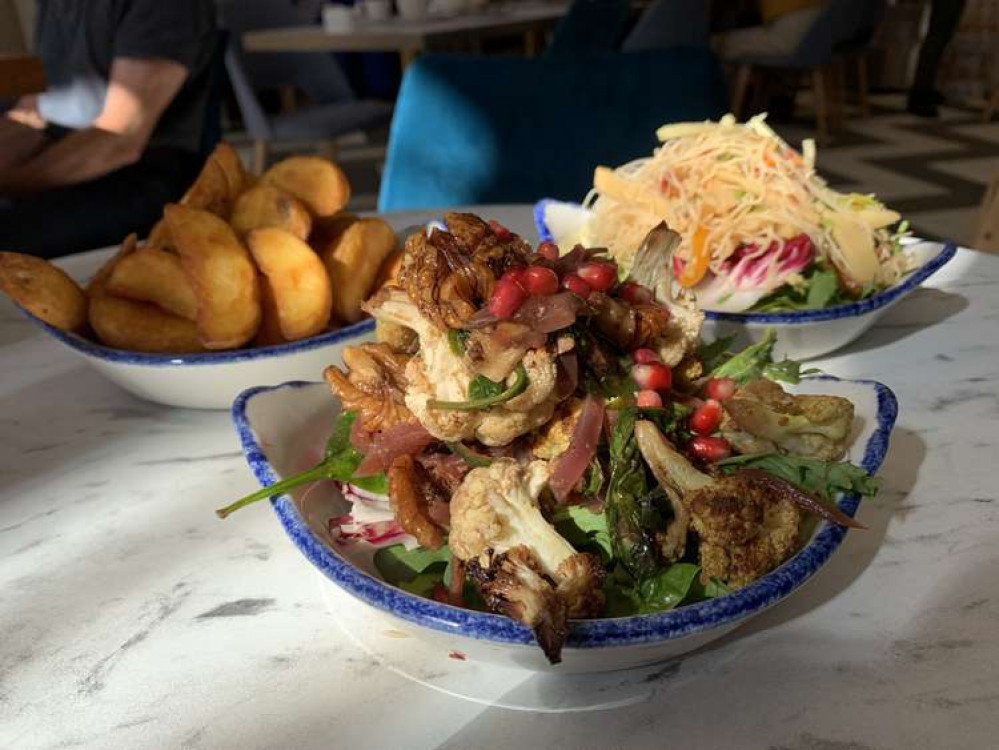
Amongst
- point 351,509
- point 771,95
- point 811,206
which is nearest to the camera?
point 351,509

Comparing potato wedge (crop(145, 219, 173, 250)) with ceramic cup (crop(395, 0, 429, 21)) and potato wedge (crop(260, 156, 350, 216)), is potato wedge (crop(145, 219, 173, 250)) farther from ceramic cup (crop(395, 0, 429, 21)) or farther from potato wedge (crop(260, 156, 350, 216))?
ceramic cup (crop(395, 0, 429, 21))

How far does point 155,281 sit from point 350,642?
1.85 feet

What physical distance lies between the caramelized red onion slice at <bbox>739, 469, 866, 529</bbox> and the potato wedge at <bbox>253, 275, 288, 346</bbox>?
0.62 meters

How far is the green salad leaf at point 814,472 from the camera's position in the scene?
683mm

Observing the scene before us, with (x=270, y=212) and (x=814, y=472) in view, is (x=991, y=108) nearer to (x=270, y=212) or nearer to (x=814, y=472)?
(x=270, y=212)

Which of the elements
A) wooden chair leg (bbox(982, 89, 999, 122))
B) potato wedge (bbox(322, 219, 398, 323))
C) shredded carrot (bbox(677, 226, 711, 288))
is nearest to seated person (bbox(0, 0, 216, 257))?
potato wedge (bbox(322, 219, 398, 323))

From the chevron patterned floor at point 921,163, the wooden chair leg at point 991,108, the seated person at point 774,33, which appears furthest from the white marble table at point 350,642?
the wooden chair leg at point 991,108

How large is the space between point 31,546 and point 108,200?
196cm

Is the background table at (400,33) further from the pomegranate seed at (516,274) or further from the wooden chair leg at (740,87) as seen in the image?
the pomegranate seed at (516,274)

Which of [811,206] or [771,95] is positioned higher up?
[811,206]

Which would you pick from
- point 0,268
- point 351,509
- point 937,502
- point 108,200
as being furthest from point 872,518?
point 108,200

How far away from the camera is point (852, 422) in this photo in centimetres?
80

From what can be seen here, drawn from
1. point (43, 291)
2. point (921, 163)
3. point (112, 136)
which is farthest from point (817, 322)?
point (921, 163)

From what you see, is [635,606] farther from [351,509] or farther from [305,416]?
[305,416]
